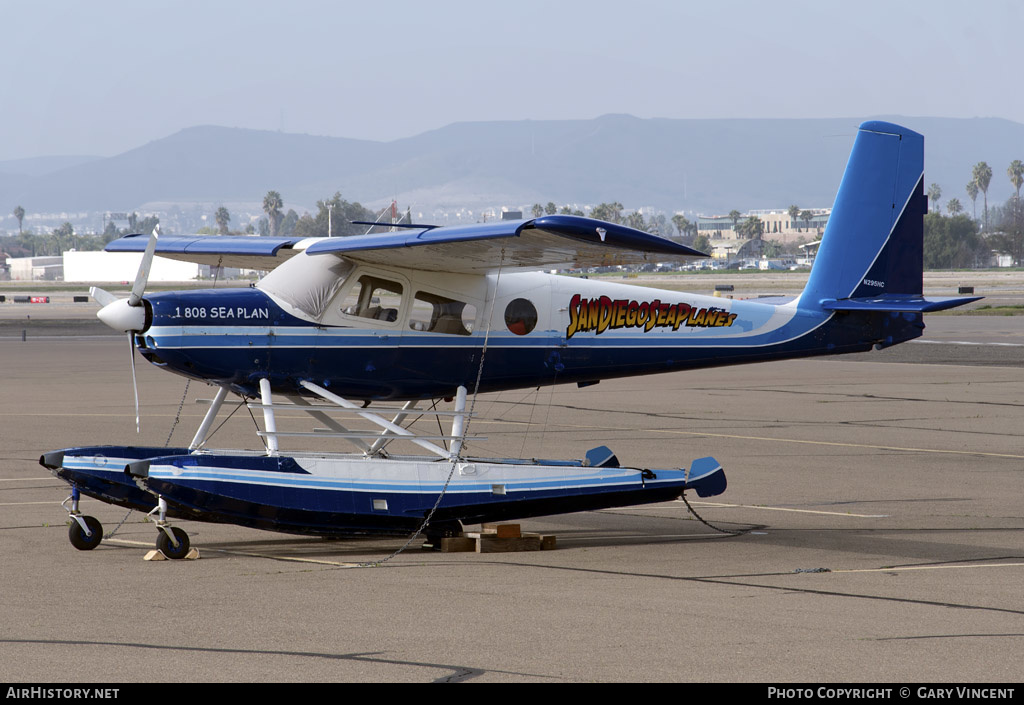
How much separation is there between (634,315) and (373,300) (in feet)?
8.78

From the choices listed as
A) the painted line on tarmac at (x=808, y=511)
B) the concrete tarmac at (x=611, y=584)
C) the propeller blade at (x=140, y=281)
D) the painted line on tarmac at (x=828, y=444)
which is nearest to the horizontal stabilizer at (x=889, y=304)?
the concrete tarmac at (x=611, y=584)

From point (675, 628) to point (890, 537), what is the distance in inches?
167

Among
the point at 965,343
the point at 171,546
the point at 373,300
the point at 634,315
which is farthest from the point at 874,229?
the point at 965,343

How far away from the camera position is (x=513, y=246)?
9.89m

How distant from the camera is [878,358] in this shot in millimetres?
34000

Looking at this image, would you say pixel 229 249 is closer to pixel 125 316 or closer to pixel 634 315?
pixel 125 316

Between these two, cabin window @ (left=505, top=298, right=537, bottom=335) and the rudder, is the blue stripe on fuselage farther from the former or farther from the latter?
the rudder

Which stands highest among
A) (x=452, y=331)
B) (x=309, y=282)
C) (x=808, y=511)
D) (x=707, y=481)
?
(x=309, y=282)

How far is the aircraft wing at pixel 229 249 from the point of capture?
475 inches

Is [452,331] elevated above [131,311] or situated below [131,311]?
below

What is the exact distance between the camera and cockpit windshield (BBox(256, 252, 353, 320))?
423 inches

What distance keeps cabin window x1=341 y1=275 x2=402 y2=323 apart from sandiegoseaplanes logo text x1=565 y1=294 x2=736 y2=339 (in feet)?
5.83

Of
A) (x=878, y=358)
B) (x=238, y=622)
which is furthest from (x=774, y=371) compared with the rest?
(x=238, y=622)

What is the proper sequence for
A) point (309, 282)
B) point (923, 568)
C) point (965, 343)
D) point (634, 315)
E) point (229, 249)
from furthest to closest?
point (965, 343) → point (229, 249) → point (634, 315) → point (309, 282) → point (923, 568)
